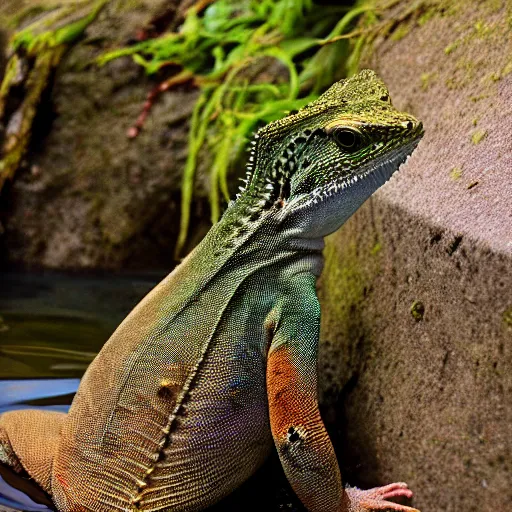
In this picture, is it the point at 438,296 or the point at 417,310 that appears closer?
the point at 438,296

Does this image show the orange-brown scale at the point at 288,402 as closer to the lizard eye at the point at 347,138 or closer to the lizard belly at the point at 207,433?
the lizard belly at the point at 207,433

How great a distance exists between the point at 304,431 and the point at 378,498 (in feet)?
1.28

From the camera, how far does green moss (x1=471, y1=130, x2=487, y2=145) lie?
280 centimetres

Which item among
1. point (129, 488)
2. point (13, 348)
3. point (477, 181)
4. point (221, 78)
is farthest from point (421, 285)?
point (221, 78)

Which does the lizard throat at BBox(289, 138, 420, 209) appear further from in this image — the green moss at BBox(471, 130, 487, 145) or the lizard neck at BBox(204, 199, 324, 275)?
the green moss at BBox(471, 130, 487, 145)

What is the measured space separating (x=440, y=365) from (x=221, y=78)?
3644mm

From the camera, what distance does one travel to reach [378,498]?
2.67 meters

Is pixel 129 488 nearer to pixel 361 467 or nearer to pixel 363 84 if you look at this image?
pixel 361 467

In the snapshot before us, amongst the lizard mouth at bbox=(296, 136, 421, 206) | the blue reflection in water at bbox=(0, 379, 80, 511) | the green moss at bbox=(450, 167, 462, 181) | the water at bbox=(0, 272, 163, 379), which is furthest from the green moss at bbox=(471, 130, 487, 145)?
the water at bbox=(0, 272, 163, 379)

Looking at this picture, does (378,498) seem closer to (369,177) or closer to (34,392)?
(369,177)

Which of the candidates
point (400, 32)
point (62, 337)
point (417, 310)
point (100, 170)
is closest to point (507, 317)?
point (417, 310)

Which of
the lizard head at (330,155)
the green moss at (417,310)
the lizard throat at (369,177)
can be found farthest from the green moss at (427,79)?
the green moss at (417,310)

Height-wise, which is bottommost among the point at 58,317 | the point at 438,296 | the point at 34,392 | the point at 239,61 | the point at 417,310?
the point at 58,317

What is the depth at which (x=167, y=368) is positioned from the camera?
2777 mm
